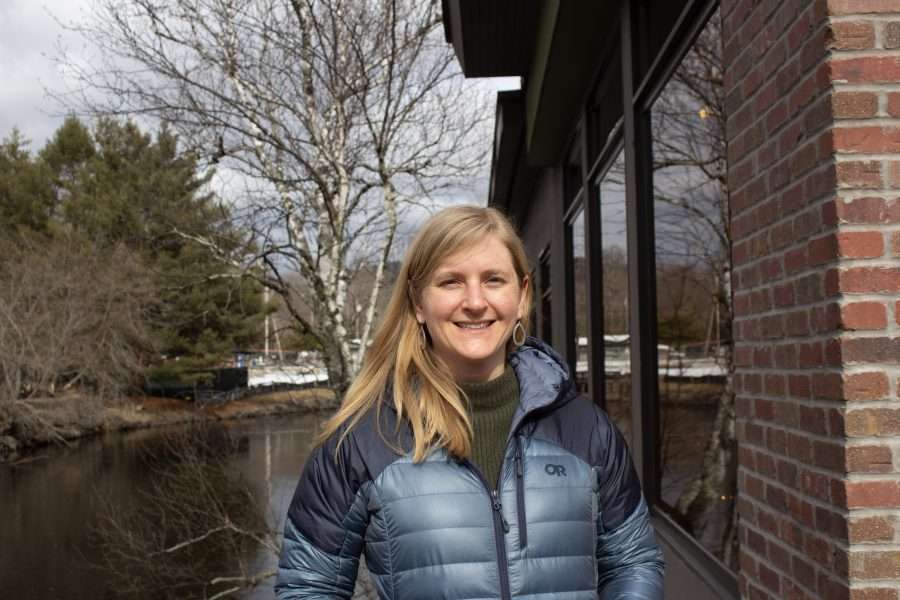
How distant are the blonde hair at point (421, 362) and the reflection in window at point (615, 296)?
9.23 feet

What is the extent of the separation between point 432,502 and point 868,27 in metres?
1.40

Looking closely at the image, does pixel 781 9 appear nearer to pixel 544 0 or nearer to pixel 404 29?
pixel 544 0

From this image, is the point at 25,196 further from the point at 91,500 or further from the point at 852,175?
the point at 852,175

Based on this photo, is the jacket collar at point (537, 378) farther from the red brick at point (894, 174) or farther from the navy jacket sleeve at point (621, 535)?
the red brick at point (894, 174)

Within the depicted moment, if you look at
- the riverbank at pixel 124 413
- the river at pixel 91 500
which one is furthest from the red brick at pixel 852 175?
the riverbank at pixel 124 413

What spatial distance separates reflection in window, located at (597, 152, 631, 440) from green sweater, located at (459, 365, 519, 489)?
2.77 metres

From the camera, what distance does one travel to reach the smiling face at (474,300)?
1.87m

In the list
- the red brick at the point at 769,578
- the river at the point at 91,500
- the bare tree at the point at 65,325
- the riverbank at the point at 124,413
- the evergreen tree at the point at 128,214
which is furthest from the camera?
the evergreen tree at the point at 128,214

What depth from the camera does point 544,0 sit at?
5.54 m

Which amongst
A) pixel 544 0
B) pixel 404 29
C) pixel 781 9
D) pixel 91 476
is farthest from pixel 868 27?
pixel 91 476

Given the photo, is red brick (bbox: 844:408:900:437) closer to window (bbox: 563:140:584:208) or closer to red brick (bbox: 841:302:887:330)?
red brick (bbox: 841:302:887:330)

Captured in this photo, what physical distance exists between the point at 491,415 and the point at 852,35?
3.82 feet

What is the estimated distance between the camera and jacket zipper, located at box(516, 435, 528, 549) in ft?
5.56

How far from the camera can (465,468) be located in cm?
176
